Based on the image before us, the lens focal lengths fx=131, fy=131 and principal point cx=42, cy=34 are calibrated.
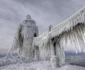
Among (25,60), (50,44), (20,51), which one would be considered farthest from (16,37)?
(50,44)

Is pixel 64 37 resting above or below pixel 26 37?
below

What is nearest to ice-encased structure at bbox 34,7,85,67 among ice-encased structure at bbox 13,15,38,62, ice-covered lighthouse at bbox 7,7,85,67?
ice-covered lighthouse at bbox 7,7,85,67

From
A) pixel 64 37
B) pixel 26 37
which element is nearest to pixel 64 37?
pixel 64 37

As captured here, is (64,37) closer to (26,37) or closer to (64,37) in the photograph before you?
(64,37)

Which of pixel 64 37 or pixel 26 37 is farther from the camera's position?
pixel 26 37

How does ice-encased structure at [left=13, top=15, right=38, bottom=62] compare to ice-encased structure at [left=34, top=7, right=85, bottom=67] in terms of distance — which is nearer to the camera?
ice-encased structure at [left=34, top=7, right=85, bottom=67]

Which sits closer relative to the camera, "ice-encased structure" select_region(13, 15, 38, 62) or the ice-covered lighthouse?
the ice-covered lighthouse

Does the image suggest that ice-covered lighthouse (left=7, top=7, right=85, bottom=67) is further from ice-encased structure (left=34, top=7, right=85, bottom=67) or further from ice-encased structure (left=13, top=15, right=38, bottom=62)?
ice-encased structure (left=13, top=15, right=38, bottom=62)

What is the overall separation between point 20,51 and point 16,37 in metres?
1.02

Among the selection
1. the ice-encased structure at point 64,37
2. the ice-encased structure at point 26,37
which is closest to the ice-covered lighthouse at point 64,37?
the ice-encased structure at point 64,37

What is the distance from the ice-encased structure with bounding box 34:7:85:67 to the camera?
4081mm

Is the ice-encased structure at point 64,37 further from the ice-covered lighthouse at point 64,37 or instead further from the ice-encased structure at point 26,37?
the ice-encased structure at point 26,37

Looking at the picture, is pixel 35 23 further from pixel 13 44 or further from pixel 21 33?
pixel 13 44

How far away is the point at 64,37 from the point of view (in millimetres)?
5082
